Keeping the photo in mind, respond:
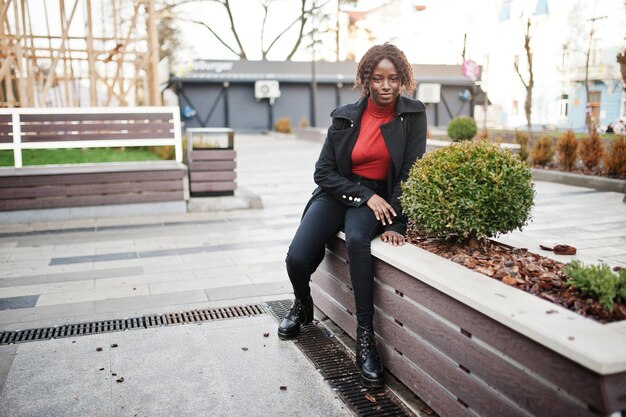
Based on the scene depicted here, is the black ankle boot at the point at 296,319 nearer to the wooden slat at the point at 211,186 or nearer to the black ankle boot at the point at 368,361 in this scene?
the black ankle boot at the point at 368,361

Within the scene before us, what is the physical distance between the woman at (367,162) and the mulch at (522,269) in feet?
1.03

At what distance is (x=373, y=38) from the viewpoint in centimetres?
4469

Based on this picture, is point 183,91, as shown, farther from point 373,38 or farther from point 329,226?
point 329,226

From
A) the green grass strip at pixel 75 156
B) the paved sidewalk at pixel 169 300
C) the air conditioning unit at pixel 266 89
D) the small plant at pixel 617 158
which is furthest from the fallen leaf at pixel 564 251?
the air conditioning unit at pixel 266 89

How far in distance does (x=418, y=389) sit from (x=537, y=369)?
99 centimetres

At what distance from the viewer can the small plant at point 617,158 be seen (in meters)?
10.2

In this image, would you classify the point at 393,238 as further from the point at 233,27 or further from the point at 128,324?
the point at 233,27

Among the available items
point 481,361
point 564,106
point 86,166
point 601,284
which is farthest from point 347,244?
point 564,106

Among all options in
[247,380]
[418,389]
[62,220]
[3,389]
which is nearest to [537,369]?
[418,389]

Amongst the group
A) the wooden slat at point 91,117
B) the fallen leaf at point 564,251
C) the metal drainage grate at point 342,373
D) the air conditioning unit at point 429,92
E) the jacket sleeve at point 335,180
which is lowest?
the metal drainage grate at point 342,373

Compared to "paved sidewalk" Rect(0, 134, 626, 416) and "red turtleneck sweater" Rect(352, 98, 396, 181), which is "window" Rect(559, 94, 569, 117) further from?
"red turtleneck sweater" Rect(352, 98, 396, 181)

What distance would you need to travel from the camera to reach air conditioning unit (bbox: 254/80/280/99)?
3456 cm

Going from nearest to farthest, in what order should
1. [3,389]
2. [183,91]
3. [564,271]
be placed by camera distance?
[564,271], [3,389], [183,91]

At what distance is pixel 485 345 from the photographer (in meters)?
2.45
